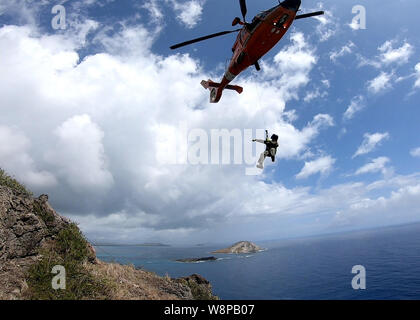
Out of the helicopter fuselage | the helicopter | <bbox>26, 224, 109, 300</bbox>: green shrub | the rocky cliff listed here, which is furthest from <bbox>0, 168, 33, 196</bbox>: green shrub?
the helicopter fuselage

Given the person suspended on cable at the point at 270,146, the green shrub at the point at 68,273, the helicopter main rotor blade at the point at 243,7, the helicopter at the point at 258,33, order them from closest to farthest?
the green shrub at the point at 68,273, the helicopter at the point at 258,33, the person suspended on cable at the point at 270,146, the helicopter main rotor blade at the point at 243,7

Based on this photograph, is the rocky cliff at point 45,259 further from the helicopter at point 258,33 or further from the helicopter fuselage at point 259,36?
the helicopter fuselage at point 259,36

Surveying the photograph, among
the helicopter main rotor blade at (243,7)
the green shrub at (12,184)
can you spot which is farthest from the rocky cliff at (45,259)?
the helicopter main rotor blade at (243,7)

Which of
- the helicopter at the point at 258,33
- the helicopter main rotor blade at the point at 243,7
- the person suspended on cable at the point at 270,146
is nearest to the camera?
the helicopter at the point at 258,33
